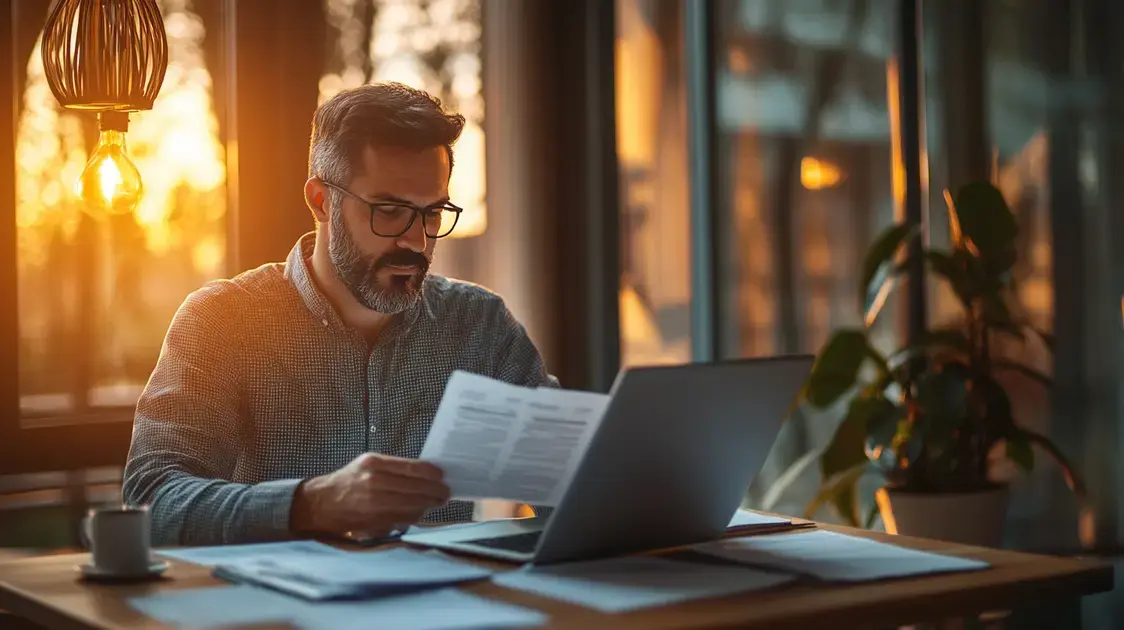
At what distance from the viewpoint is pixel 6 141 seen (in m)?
3.25

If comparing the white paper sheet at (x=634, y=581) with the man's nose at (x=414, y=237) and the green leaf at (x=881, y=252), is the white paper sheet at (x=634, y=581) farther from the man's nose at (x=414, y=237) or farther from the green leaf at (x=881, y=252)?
the green leaf at (x=881, y=252)

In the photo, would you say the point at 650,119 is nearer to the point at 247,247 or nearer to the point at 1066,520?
the point at 247,247

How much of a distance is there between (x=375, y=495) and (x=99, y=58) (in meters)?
0.86

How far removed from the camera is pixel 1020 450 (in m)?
3.59

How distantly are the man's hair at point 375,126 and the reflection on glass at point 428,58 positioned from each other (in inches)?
64.7

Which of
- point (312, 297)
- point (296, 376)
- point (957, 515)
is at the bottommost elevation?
point (957, 515)

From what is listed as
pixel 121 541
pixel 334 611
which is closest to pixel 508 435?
pixel 334 611

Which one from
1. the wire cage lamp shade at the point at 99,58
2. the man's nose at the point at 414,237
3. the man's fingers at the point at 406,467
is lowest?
the man's fingers at the point at 406,467

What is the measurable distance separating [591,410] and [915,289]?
2938 mm

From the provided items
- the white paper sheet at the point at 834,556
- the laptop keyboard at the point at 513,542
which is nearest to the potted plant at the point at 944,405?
the white paper sheet at the point at 834,556

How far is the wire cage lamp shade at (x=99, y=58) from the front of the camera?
1.93 m

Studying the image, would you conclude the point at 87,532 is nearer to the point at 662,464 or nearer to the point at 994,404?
the point at 662,464

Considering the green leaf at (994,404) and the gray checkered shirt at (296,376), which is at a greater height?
the gray checkered shirt at (296,376)

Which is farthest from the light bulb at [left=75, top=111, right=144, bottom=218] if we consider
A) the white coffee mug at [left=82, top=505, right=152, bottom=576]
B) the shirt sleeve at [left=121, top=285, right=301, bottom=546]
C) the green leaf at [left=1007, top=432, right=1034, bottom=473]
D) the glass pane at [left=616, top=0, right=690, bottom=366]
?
the glass pane at [left=616, top=0, right=690, bottom=366]
